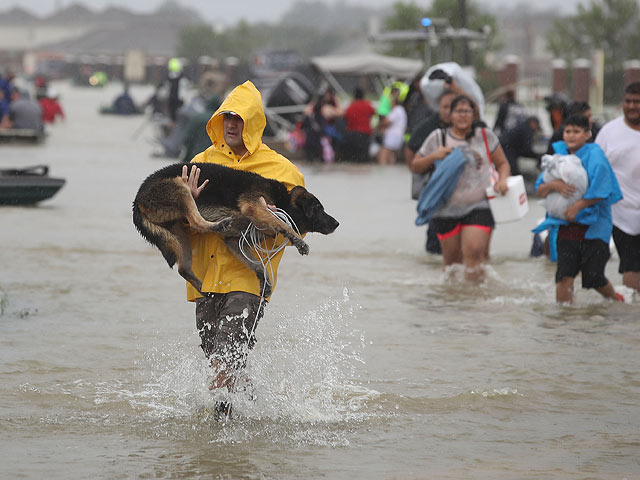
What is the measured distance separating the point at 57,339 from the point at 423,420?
300cm

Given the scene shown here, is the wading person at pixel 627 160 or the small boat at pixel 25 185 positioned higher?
the wading person at pixel 627 160

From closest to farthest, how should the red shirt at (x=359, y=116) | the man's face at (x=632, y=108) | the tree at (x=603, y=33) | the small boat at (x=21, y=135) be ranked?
the man's face at (x=632, y=108)
the red shirt at (x=359, y=116)
the small boat at (x=21, y=135)
the tree at (x=603, y=33)

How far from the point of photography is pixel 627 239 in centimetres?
906

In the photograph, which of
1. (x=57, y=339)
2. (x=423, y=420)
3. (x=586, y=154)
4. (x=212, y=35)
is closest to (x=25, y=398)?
(x=57, y=339)

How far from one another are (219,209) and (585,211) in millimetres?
3879

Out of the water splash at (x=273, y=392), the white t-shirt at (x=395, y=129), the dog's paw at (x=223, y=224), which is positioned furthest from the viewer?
the white t-shirt at (x=395, y=129)

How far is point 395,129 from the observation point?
24.8m

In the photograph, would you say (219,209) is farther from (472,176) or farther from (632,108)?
(632,108)

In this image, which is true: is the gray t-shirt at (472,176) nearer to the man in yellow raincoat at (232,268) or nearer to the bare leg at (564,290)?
the bare leg at (564,290)

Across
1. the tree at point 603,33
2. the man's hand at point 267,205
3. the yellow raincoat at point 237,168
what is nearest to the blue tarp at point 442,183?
the yellow raincoat at point 237,168

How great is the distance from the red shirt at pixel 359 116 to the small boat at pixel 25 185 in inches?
385

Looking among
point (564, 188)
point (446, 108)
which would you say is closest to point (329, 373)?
point (564, 188)

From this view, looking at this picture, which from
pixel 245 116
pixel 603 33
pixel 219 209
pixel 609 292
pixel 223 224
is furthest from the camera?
pixel 603 33

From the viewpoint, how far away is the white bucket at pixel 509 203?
364 inches
